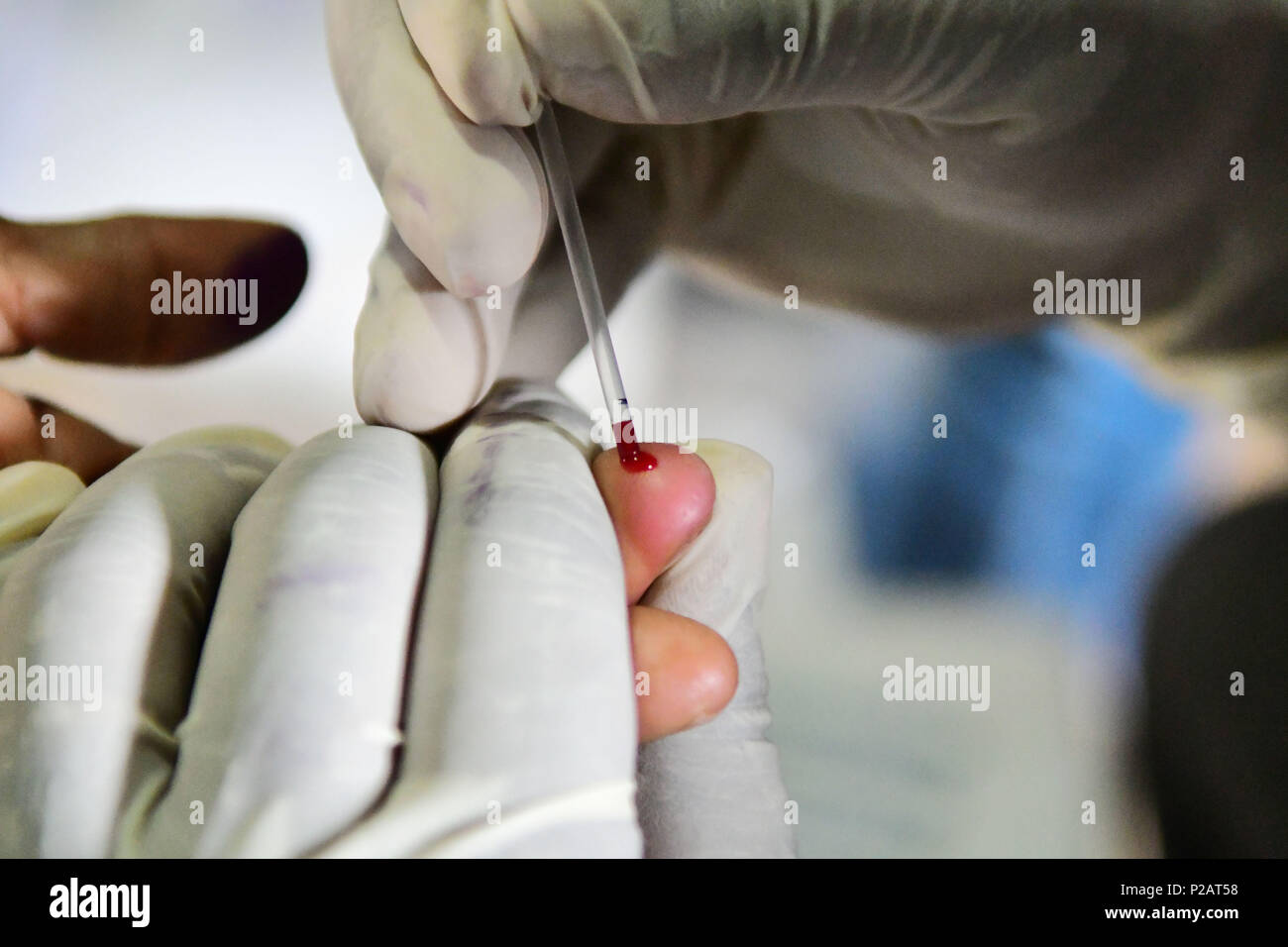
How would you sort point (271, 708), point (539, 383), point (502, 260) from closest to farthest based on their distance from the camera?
point (271, 708), point (502, 260), point (539, 383)

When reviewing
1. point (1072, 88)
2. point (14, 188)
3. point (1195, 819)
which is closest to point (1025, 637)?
point (1195, 819)

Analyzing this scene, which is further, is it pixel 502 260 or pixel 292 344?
pixel 292 344

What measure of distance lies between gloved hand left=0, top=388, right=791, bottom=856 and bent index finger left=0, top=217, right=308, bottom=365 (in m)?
0.16

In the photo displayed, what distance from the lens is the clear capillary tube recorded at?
403mm

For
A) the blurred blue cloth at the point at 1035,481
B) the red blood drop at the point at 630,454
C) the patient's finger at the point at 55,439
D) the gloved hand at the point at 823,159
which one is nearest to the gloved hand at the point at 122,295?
the patient's finger at the point at 55,439

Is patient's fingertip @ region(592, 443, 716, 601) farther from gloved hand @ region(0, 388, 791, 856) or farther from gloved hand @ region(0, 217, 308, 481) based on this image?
gloved hand @ region(0, 217, 308, 481)

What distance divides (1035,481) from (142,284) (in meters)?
0.55

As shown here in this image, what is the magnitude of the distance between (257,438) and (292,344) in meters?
0.07

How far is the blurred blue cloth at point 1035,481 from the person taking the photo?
47 centimetres

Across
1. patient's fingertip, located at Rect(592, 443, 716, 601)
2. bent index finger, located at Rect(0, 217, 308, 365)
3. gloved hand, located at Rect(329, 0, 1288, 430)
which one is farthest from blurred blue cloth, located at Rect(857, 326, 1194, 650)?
bent index finger, located at Rect(0, 217, 308, 365)

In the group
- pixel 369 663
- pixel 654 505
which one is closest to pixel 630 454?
pixel 654 505

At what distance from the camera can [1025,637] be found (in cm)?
47

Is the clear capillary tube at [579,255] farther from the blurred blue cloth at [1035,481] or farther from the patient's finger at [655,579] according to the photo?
the blurred blue cloth at [1035,481]
